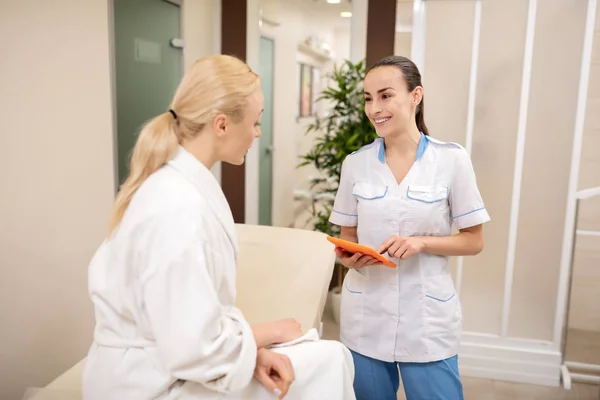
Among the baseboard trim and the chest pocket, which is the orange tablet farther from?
the baseboard trim

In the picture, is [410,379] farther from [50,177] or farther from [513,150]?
[513,150]

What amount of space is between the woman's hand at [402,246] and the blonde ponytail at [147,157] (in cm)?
67

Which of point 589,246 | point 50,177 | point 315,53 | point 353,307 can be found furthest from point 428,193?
point 315,53

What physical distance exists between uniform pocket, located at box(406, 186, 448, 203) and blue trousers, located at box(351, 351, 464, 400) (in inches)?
18.7

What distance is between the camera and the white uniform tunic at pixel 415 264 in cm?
147

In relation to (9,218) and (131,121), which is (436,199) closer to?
(9,218)

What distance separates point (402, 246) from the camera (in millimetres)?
1390

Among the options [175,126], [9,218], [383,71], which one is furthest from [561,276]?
[9,218]

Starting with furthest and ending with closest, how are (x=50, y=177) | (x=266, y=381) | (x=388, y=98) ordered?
(x=50, y=177) → (x=388, y=98) → (x=266, y=381)

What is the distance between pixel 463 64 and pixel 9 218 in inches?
87.8

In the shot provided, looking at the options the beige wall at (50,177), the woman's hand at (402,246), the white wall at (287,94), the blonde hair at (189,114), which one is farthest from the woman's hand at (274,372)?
the white wall at (287,94)

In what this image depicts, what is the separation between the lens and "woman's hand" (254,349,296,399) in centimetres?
96

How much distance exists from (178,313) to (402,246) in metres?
0.73

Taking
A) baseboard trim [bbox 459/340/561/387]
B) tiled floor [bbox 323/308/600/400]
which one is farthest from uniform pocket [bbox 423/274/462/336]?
baseboard trim [bbox 459/340/561/387]
